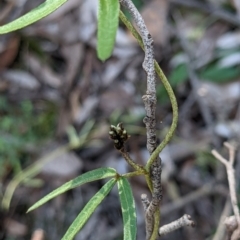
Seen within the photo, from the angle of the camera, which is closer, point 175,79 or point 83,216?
point 83,216

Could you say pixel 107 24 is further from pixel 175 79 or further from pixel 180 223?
pixel 175 79

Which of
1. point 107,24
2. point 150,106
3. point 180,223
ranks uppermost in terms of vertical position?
point 107,24

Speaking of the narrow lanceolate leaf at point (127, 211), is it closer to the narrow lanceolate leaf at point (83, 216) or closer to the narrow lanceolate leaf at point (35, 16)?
the narrow lanceolate leaf at point (83, 216)

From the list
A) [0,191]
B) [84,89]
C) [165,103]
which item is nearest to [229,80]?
[165,103]

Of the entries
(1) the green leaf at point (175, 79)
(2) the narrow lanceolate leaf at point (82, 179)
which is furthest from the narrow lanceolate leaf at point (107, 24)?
(1) the green leaf at point (175, 79)

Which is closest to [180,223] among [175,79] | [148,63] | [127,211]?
[127,211]

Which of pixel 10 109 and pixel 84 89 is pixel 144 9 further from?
pixel 10 109
